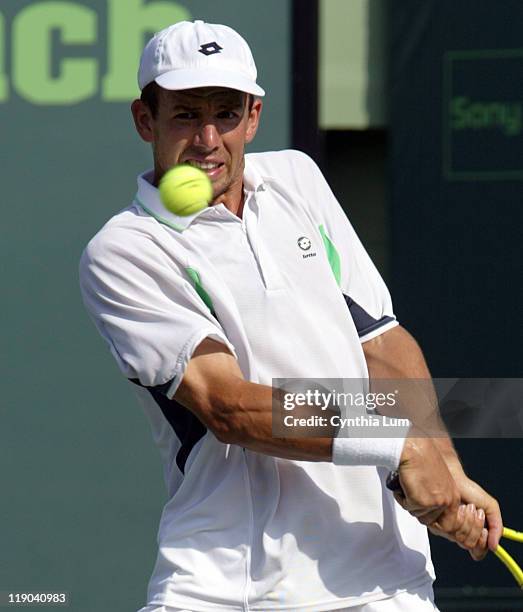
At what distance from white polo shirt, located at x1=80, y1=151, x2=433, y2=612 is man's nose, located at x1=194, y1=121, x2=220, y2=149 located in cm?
13

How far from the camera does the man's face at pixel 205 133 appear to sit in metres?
3.00

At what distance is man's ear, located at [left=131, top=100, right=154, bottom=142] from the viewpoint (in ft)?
10.3

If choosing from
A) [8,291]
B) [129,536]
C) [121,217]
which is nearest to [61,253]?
[8,291]

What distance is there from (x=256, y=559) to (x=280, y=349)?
16.3 inches

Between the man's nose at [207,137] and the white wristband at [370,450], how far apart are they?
0.66 meters

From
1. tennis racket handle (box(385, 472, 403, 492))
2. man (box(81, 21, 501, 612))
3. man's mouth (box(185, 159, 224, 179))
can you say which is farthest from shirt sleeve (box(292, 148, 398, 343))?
tennis racket handle (box(385, 472, 403, 492))

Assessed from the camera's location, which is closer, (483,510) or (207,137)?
(483,510)

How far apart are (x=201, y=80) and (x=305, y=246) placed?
40cm

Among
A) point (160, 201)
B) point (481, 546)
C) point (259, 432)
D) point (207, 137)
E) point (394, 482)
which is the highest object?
point (207, 137)

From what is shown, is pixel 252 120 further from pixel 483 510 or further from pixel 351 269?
pixel 483 510

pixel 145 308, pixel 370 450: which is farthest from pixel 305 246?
pixel 370 450

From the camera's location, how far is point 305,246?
307cm

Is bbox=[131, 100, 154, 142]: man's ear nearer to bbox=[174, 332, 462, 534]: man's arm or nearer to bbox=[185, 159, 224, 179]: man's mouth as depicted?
bbox=[185, 159, 224, 179]: man's mouth

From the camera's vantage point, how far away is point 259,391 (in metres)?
2.79
